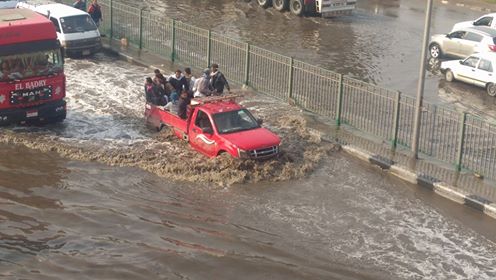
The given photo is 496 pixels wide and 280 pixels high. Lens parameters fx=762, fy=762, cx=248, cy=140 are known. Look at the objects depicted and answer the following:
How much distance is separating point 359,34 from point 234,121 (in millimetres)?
17019

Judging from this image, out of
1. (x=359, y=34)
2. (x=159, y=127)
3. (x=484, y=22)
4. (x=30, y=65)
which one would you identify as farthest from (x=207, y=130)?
(x=484, y=22)

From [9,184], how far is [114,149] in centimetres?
299

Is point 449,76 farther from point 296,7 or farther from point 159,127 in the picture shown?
point 296,7

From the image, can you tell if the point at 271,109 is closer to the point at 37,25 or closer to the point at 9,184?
the point at 37,25

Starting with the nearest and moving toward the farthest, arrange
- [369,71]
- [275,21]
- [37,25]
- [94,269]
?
[94,269] < [37,25] < [369,71] < [275,21]

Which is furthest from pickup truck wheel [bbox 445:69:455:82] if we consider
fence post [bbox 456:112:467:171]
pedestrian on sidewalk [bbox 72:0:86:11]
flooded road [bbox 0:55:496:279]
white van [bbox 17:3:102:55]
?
pedestrian on sidewalk [bbox 72:0:86:11]

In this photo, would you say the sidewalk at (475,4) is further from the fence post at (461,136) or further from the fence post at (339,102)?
the fence post at (461,136)

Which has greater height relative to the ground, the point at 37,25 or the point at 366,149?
the point at 37,25

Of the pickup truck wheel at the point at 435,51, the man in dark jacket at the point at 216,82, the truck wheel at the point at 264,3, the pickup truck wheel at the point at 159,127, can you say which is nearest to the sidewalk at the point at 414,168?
the man in dark jacket at the point at 216,82

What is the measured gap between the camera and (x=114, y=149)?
1883 centimetres

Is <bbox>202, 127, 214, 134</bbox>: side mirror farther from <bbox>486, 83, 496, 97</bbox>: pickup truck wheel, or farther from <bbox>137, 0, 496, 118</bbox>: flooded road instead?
<bbox>486, 83, 496, 97</bbox>: pickup truck wheel

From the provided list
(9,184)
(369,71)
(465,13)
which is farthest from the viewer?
(465,13)

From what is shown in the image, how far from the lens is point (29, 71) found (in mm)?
19891

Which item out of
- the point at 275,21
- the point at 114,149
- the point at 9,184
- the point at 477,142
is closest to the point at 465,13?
the point at 275,21
